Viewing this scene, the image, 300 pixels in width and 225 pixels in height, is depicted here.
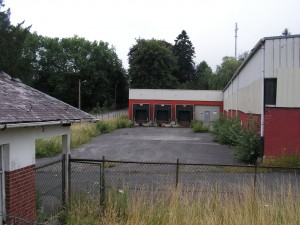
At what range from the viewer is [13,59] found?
41.9 meters

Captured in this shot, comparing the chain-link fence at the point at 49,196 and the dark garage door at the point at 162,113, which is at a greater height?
the dark garage door at the point at 162,113

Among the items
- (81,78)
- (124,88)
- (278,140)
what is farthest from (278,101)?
(124,88)

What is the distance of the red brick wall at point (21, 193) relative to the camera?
781cm

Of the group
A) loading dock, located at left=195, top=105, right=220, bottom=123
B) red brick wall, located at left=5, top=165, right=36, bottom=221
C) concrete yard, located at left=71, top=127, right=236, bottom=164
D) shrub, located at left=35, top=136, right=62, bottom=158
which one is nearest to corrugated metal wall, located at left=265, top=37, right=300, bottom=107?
concrete yard, located at left=71, top=127, right=236, bottom=164

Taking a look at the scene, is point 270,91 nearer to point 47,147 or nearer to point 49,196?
point 49,196

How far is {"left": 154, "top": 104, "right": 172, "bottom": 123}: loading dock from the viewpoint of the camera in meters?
52.8

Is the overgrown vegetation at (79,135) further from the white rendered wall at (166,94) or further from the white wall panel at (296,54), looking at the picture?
the white wall panel at (296,54)

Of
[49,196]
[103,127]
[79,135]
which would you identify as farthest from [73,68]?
[49,196]

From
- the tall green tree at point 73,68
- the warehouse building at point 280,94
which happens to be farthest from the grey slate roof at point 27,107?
the tall green tree at point 73,68

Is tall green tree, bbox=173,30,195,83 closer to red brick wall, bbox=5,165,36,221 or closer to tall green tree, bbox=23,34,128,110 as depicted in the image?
tall green tree, bbox=23,34,128,110

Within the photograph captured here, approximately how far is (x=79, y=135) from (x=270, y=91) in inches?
593

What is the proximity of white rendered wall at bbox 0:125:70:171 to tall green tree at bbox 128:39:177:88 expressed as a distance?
67322mm

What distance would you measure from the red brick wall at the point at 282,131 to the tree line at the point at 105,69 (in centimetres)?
5301

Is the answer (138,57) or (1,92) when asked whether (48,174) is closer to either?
(1,92)
